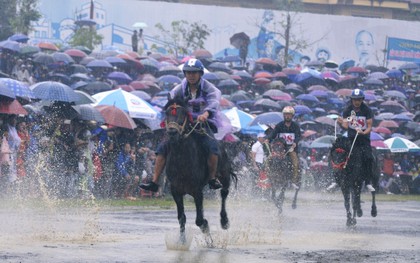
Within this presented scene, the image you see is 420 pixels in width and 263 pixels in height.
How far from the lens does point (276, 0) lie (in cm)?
7256

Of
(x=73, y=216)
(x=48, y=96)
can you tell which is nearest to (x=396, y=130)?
(x=48, y=96)

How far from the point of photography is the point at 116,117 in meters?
24.4

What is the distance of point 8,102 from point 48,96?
1.90 metres

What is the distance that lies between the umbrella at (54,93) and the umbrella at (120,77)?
14.0 m

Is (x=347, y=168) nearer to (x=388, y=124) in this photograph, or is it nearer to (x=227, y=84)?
(x=388, y=124)

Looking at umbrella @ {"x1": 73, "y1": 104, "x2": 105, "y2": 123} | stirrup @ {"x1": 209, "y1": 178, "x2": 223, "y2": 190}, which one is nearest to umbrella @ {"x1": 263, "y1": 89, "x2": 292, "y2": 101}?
umbrella @ {"x1": 73, "y1": 104, "x2": 105, "y2": 123}

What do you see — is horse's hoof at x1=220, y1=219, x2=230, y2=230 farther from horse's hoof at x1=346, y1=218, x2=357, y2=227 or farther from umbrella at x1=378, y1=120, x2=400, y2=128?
umbrella at x1=378, y1=120, x2=400, y2=128

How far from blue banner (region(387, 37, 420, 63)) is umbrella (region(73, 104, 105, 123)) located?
157ft

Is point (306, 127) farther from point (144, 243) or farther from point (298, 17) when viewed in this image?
point (298, 17)

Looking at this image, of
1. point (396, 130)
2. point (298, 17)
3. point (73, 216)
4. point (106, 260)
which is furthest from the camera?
point (298, 17)

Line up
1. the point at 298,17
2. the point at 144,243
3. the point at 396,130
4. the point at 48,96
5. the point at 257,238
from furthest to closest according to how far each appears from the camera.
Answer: the point at 298,17 < the point at 396,130 < the point at 48,96 < the point at 257,238 < the point at 144,243

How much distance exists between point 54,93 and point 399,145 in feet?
53.4

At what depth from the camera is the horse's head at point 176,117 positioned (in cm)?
1220

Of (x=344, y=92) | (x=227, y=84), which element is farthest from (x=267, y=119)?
(x=344, y=92)
